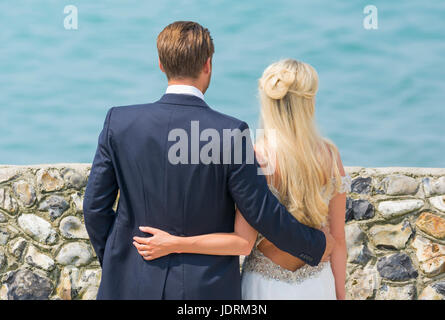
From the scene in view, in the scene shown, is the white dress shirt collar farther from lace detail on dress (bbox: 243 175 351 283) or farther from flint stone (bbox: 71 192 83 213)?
flint stone (bbox: 71 192 83 213)

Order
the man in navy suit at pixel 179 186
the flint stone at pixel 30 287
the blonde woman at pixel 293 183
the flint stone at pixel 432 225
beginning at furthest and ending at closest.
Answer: the flint stone at pixel 30 287, the flint stone at pixel 432 225, the blonde woman at pixel 293 183, the man in navy suit at pixel 179 186

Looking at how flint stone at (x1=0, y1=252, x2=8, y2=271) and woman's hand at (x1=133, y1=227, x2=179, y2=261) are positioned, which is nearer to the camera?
woman's hand at (x1=133, y1=227, x2=179, y2=261)

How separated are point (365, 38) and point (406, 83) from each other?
2.68ft

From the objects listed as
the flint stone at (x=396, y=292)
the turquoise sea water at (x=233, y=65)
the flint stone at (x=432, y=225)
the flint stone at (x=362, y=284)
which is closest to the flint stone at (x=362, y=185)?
the flint stone at (x=432, y=225)

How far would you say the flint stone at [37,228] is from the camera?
3.47 metres

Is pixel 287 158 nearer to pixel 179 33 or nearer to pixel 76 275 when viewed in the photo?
pixel 179 33

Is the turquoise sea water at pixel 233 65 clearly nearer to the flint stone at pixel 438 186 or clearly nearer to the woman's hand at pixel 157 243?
the flint stone at pixel 438 186

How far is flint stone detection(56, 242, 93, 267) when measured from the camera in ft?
11.4

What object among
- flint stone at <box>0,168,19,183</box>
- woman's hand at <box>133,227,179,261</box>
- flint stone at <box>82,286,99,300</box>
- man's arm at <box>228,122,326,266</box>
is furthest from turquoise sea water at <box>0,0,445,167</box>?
woman's hand at <box>133,227,179,261</box>

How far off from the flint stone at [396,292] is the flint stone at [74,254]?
1.86 meters

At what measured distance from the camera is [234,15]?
24.5 feet

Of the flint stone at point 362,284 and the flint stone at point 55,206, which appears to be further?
the flint stone at point 55,206

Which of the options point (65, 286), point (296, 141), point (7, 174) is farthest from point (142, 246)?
point (7, 174)
